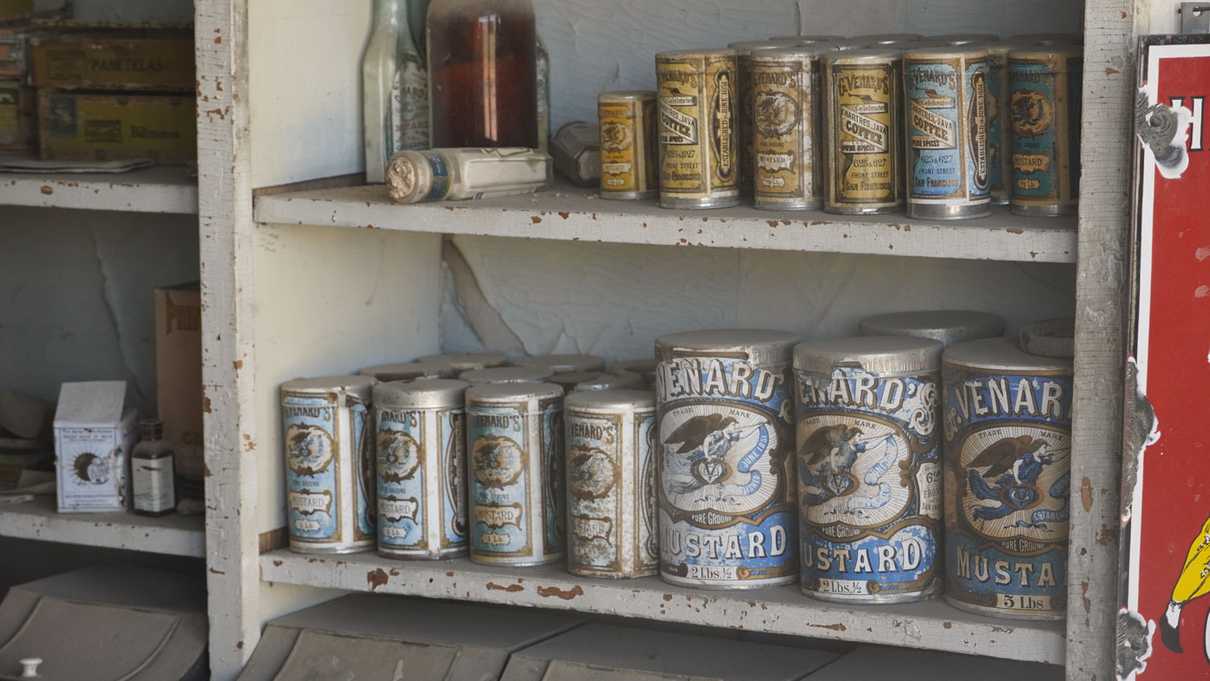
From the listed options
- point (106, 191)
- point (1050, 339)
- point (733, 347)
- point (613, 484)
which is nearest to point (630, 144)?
point (733, 347)

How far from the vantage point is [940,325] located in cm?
159

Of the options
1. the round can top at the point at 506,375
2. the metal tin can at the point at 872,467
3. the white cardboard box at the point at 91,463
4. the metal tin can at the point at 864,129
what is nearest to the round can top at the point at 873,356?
the metal tin can at the point at 872,467

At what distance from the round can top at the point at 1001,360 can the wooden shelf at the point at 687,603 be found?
22 centimetres

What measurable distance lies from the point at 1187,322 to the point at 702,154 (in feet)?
1.48

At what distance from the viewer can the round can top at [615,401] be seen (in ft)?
5.12

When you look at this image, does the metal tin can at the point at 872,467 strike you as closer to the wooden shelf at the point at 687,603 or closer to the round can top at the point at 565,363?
the wooden shelf at the point at 687,603

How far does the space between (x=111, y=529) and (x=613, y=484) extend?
0.59 metres

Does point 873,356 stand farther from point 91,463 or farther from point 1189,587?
point 91,463

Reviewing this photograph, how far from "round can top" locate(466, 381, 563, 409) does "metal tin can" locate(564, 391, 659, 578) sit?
0.05 m

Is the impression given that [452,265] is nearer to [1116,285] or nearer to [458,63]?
[458,63]

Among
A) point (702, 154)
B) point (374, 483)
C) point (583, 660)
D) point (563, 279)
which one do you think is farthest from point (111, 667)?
point (702, 154)

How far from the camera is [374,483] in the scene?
171 centimetres

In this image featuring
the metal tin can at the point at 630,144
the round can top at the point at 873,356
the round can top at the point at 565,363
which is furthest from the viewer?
the round can top at the point at 565,363

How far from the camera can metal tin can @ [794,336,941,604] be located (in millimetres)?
1444
